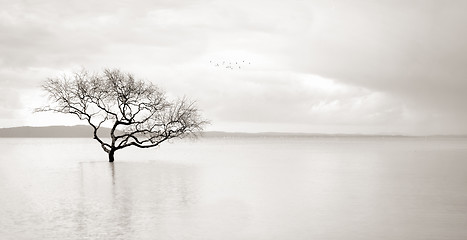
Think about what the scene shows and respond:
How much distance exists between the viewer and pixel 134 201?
2544 cm

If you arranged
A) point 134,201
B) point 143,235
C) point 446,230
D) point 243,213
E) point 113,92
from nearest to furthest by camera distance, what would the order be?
point 143,235, point 446,230, point 243,213, point 134,201, point 113,92

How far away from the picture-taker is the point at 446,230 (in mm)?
18156

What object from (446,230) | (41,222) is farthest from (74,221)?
(446,230)

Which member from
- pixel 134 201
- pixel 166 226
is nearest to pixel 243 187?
pixel 134 201

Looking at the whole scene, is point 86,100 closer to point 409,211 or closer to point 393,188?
point 393,188

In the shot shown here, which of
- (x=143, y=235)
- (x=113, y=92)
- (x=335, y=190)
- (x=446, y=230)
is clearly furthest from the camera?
(x=113, y=92)

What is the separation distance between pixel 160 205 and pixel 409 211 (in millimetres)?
11615

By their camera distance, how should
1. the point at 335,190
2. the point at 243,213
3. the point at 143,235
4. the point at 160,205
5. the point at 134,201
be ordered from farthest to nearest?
1. the point at 335,190
2. the point at 134,201
3. the point at 160,205
4. the point at 243,213
5. the point at 143,235

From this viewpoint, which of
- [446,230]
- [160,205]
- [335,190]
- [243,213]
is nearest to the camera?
[446,230]

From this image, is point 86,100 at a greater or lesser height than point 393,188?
greater

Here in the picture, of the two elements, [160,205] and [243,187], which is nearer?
[160,205]

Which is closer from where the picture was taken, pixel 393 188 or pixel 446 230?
pixel 446 230

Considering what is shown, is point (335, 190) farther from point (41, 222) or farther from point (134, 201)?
point (41, 222)

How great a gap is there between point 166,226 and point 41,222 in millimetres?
4929
